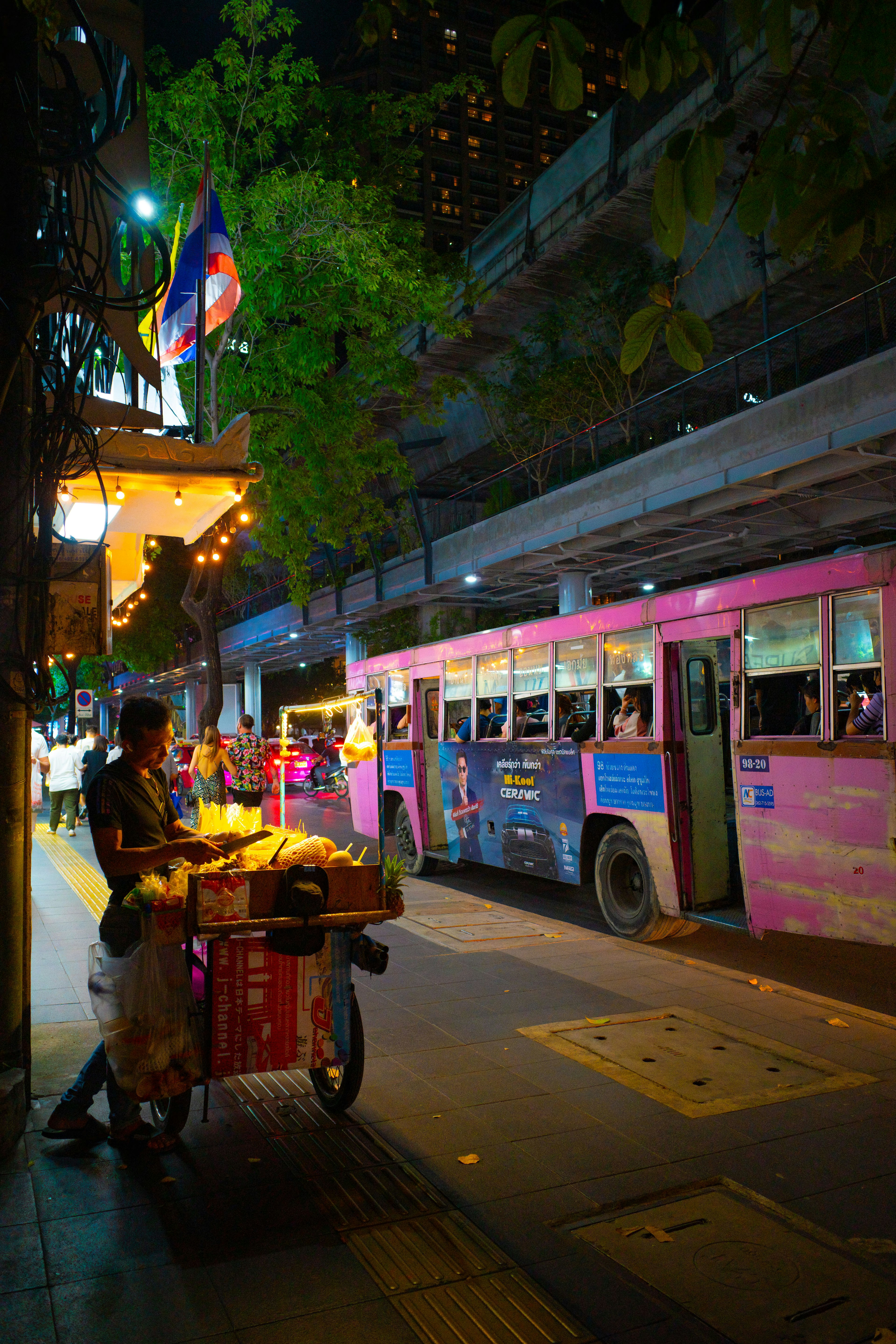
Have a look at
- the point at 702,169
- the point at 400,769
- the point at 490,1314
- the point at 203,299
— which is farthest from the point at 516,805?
the point at 702,169

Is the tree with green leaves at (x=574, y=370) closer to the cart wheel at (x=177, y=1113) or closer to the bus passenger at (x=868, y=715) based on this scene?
the bus passenger at (x=868, y=715)

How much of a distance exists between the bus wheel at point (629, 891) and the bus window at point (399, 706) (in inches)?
178

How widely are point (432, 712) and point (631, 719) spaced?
464cm

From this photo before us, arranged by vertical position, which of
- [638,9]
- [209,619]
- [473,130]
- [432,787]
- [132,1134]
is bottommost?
[132,1134]

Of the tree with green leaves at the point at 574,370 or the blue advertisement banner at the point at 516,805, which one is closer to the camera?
the blue advertisement banner at the point at 516,805

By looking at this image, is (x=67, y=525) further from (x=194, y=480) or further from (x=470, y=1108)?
(x=470, y=1108)

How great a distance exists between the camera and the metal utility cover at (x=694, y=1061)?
5191mm

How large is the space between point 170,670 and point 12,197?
47.8 metres

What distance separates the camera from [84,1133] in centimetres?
455

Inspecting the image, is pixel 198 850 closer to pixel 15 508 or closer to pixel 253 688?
pixel 15 508

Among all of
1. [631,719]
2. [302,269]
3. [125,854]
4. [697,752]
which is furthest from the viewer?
[302,269]

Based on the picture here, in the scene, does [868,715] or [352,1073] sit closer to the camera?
[352,1073]

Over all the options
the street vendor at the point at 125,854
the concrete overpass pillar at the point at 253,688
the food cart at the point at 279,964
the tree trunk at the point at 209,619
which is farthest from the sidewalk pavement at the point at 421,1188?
the concrete overpass pillar at the point at 253,688

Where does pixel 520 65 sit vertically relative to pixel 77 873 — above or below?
above
